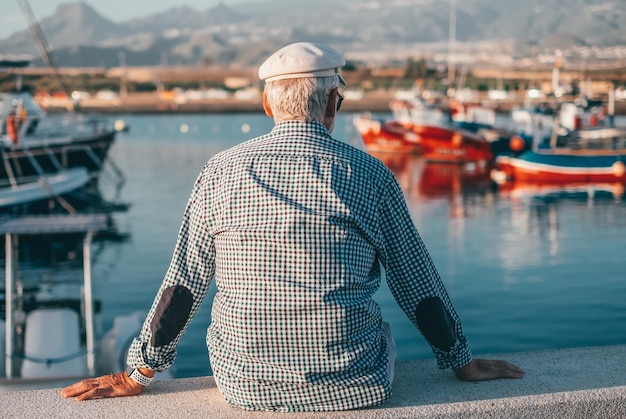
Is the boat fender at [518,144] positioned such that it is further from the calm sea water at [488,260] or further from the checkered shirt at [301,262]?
the checkered shirt at [301,262]

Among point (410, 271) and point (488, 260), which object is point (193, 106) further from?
point (410, 271)

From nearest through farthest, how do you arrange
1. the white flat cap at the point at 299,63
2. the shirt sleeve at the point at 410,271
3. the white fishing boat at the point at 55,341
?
1. the white flat cap at the point at 299,63
2. the shirt sleeve at the point at 410,271
3. the white fishing boat at the point at 55,341

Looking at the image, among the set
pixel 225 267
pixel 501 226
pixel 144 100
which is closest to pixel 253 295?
pixel 225 267

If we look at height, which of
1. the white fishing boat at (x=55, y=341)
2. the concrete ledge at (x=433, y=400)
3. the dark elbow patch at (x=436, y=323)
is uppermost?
the dark elbow patch at (x=436, y=323)

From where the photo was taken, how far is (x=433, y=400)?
2.19m

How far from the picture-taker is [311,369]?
208 centimetres

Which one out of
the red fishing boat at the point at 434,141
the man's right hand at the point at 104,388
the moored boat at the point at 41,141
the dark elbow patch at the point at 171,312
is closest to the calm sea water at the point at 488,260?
the red fishing boat at the point at 434,141

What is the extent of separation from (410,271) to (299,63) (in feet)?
1.85

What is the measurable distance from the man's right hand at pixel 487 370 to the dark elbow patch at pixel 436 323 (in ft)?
0.28

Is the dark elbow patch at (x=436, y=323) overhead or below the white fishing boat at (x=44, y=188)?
overhead

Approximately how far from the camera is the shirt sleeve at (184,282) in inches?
86.9

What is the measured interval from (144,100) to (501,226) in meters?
81.8

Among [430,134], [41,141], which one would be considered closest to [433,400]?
[41,141]

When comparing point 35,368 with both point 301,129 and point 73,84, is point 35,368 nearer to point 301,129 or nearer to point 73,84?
point 301,129
